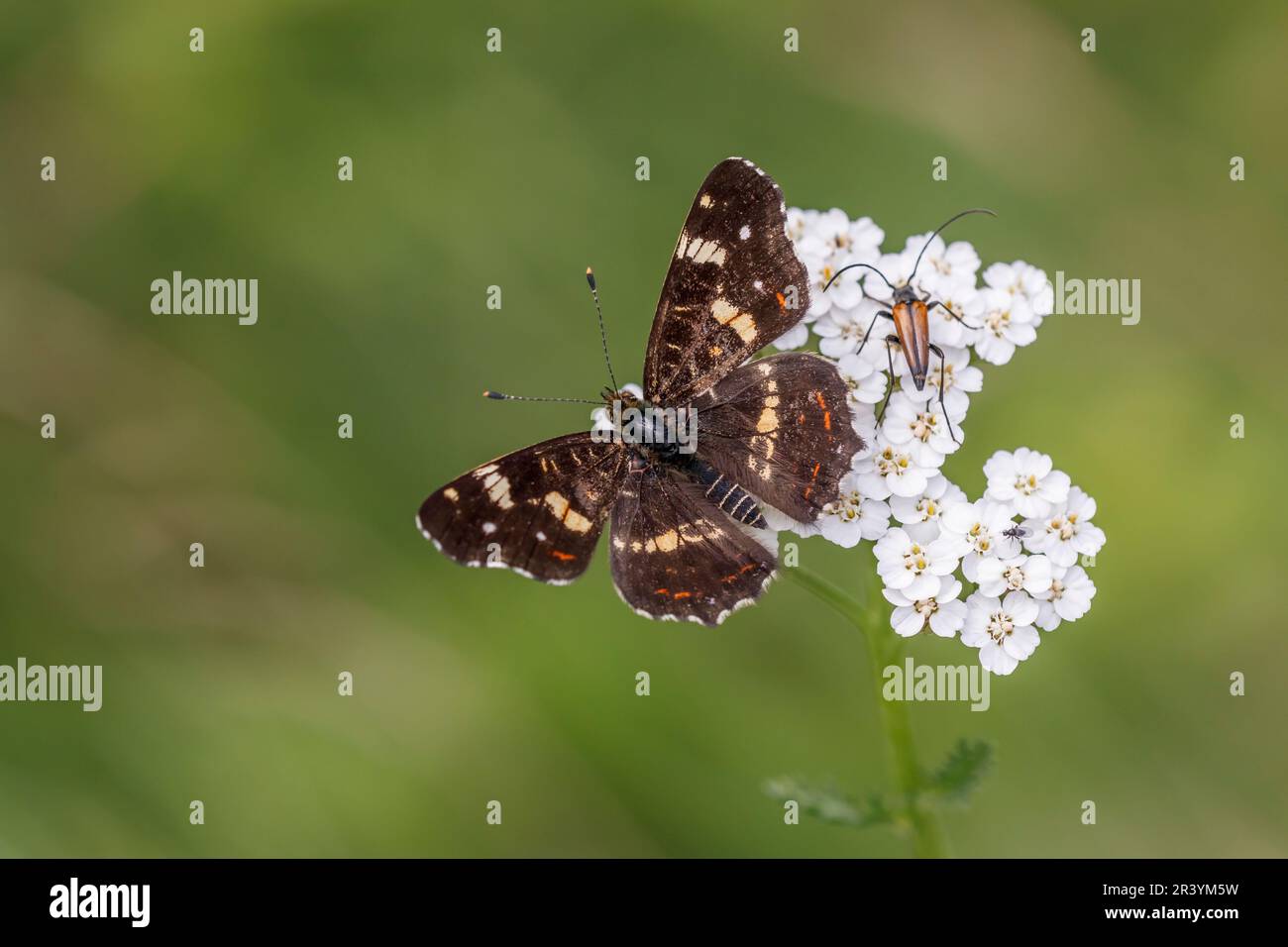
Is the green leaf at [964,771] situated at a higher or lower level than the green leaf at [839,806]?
higher

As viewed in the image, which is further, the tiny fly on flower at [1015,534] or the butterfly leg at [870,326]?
the butterfly leg at [870,326]

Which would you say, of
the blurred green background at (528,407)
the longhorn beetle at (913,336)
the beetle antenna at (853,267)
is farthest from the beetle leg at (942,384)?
the blurred green background at (528,407)

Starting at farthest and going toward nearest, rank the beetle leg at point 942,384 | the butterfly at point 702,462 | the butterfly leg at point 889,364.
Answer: the butterfly leg at point 889,364, the beetle leg at point 942,384, the butterfly at point 702,462

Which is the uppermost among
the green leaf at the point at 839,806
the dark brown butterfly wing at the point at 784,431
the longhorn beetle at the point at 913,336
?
the longhorn beetle at the point at 913,336

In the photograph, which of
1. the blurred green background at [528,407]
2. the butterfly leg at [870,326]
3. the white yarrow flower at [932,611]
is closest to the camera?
the white yarrow flower at [932,611]

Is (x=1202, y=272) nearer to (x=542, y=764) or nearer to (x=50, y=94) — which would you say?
(x=542, y=764)

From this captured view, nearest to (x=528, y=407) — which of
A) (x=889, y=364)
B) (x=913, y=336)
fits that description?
(x=889, y=364)

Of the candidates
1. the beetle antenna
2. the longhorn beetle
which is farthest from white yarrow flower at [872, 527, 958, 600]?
the beetle antenna

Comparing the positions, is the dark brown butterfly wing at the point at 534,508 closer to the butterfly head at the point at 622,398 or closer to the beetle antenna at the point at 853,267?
the butterfly head at the point at 622,398
